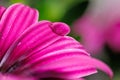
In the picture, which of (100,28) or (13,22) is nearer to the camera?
(13,22)

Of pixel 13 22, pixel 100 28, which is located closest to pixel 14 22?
pixel 13 22

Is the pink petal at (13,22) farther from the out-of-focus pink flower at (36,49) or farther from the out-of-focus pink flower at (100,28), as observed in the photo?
the out-of-focus pink flower at (100,28)

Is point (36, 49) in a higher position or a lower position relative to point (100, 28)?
lower

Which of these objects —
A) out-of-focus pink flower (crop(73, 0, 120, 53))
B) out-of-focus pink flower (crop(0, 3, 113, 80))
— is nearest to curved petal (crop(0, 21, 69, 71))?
out-of-focus pink flower (crop(0, 3, 113, 80))

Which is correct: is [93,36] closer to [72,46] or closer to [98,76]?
[98,76]

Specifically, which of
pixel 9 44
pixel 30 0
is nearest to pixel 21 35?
pixel 9 44

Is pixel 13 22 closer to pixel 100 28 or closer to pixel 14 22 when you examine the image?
pixel 14 22

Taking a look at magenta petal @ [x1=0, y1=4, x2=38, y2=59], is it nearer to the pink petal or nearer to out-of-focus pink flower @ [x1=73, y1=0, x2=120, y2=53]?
the pink petal
